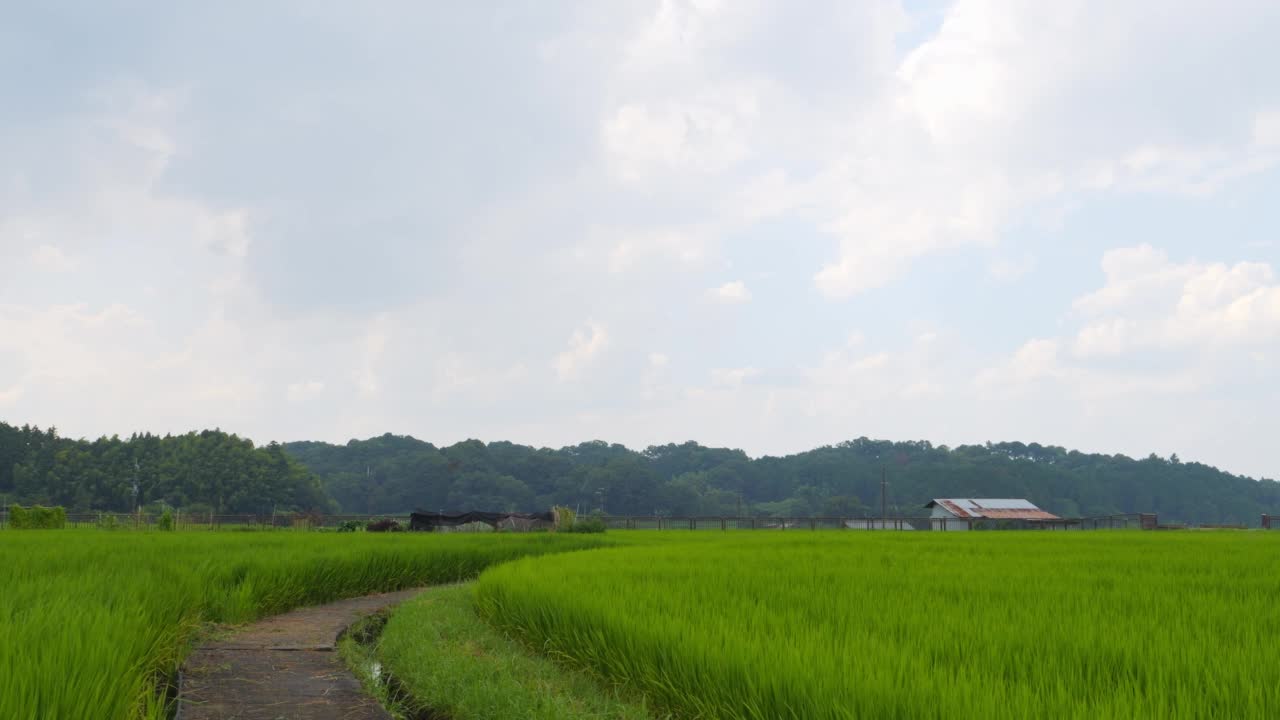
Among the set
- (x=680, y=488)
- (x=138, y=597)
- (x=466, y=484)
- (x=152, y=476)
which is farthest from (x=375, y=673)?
(x=680, y=488)

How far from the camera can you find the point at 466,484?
168 metres

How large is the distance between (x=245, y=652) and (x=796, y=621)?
191 inches

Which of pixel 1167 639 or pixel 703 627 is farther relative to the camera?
pixel 703 627

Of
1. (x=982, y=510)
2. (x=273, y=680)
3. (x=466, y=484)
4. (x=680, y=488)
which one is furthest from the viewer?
(x=680, y=488)

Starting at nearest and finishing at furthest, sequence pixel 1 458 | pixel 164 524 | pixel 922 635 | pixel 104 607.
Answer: pixel 922 635 → pixel 104 607 → pixel 164 524 → pixel 1 458

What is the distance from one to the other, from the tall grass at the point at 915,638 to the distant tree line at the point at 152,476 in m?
132

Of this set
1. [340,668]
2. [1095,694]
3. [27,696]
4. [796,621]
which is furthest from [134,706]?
[1095,694]

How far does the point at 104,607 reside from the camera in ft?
19.4

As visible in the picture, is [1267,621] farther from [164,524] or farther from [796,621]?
[164,524]

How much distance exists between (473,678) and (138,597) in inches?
121

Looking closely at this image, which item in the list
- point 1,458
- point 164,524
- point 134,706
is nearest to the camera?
point 134,706

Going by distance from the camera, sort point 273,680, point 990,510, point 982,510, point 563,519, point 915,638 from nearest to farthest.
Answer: point 915,638 → point 273,680 → point 563,519 → point 982,510 → point 990,510

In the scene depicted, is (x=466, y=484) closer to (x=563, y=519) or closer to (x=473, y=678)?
(x=563, y=519)

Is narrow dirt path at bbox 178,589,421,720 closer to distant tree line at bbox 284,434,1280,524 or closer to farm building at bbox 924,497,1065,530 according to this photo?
farm building at bbox 924,497,1065,530
